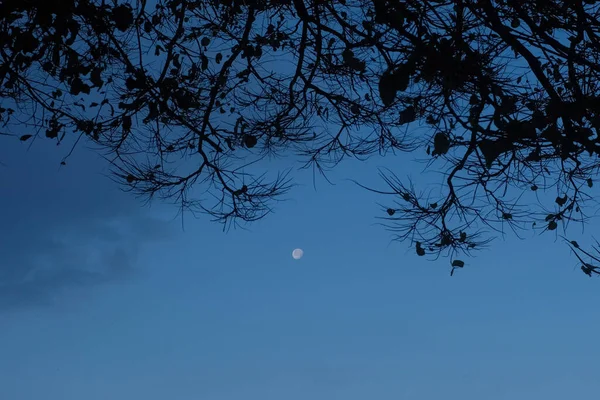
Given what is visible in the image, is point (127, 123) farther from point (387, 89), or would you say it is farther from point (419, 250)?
point (387, 89)

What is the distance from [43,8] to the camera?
5508mm

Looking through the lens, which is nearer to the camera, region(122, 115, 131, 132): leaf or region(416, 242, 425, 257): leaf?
region(122, 115, 131, 132): leaf

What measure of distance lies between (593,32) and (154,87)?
13.2ft

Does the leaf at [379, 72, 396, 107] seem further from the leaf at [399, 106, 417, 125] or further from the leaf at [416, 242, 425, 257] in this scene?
the leaf at [416, 242, 425, 257]

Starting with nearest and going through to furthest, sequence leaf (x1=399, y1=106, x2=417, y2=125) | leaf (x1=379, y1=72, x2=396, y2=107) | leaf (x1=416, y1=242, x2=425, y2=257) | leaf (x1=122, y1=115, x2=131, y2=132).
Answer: leaf (x1=379, y1=72, x2=396, y2=107) → leaf (x1=399, y1=106, x2=417, y2=125) → leaf (x1=122, y1=115, x2=131, y2=132) → leaf (x1=416, y1=242, x2=425, y2=257)

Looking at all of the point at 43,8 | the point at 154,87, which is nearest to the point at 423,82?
the point at 154,87

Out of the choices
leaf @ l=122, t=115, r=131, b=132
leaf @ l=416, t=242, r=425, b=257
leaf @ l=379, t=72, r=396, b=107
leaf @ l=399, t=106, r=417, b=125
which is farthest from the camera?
leaf @ l=416, t=242, r=425, b=257

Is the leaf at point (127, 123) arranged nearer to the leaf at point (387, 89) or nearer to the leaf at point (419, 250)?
the leaf at point (419, 250)

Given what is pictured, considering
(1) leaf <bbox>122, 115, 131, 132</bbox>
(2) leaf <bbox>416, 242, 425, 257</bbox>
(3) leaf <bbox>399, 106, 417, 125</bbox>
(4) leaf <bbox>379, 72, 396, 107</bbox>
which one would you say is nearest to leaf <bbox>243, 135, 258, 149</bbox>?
(1) leaf <bbox>122, 115, 131, 132</bbox>

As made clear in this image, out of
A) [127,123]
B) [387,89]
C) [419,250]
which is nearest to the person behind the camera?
[387,89]

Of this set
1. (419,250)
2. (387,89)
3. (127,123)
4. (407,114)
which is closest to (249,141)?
(127,123)

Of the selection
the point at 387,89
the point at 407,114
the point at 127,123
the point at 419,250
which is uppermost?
the point at 127,123

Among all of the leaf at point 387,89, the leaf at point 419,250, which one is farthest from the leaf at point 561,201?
the leaf at point 387,89

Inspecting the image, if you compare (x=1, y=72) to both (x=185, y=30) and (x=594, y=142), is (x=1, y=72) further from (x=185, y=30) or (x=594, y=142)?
(x=594, y=142)
